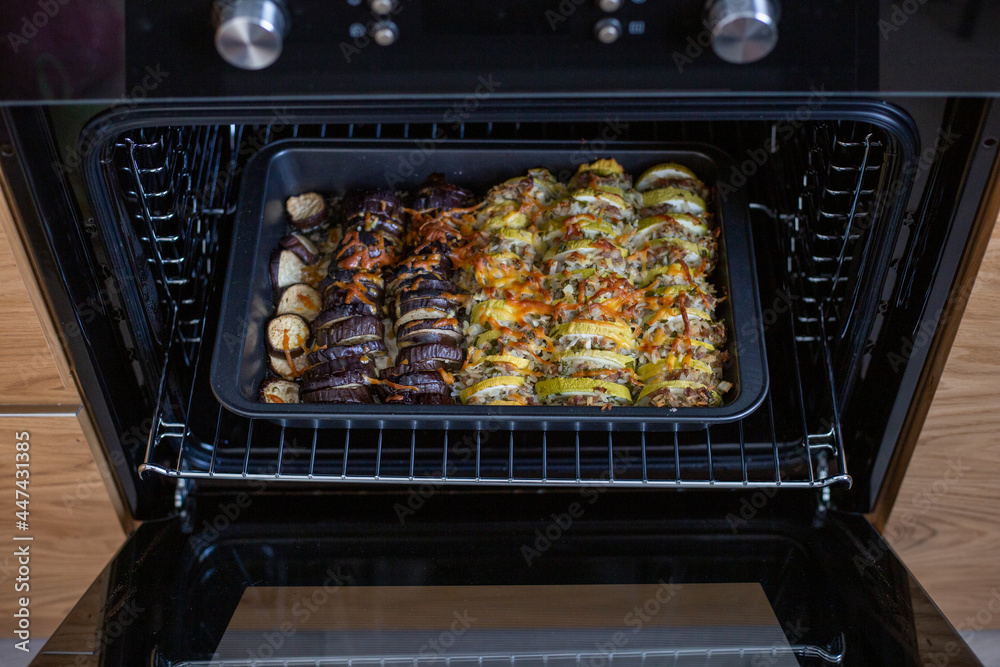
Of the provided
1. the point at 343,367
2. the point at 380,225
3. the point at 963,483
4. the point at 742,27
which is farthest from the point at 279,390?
the point at 963,483

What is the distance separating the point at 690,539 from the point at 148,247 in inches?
37.5

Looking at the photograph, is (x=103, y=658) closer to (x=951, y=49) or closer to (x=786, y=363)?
(x=786, y=363)

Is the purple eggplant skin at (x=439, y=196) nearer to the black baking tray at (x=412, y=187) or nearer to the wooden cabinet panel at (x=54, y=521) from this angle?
the black baking tray at (x=412, y=187)

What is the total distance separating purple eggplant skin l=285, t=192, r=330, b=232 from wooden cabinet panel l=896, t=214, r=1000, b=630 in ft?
3.46

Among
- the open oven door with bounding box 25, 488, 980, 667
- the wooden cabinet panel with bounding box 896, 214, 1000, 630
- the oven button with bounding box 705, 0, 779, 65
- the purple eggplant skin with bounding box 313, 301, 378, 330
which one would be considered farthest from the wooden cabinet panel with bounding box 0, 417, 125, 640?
the wooden cabinet panel with bounding box 896, 214, 1000, 630

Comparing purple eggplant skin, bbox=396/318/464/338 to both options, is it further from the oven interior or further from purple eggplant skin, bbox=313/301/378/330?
the oven interior

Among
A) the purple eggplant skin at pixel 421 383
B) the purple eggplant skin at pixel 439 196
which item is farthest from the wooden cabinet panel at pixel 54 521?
the purple eggplant skin at pixel 439 196

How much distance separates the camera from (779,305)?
1.44m

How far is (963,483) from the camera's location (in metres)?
1.41

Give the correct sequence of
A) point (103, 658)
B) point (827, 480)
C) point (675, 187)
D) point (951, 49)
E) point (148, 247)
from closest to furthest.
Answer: point (951, 49)
point (103, 658)
point (827, 480)
point (148, 247)
point (675, 187)

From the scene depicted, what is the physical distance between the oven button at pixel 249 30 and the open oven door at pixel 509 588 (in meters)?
0.71

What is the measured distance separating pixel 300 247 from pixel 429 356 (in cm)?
35

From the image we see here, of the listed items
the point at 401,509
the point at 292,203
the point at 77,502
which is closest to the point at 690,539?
the point at 401,509

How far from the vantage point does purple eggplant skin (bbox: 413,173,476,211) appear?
147cm
